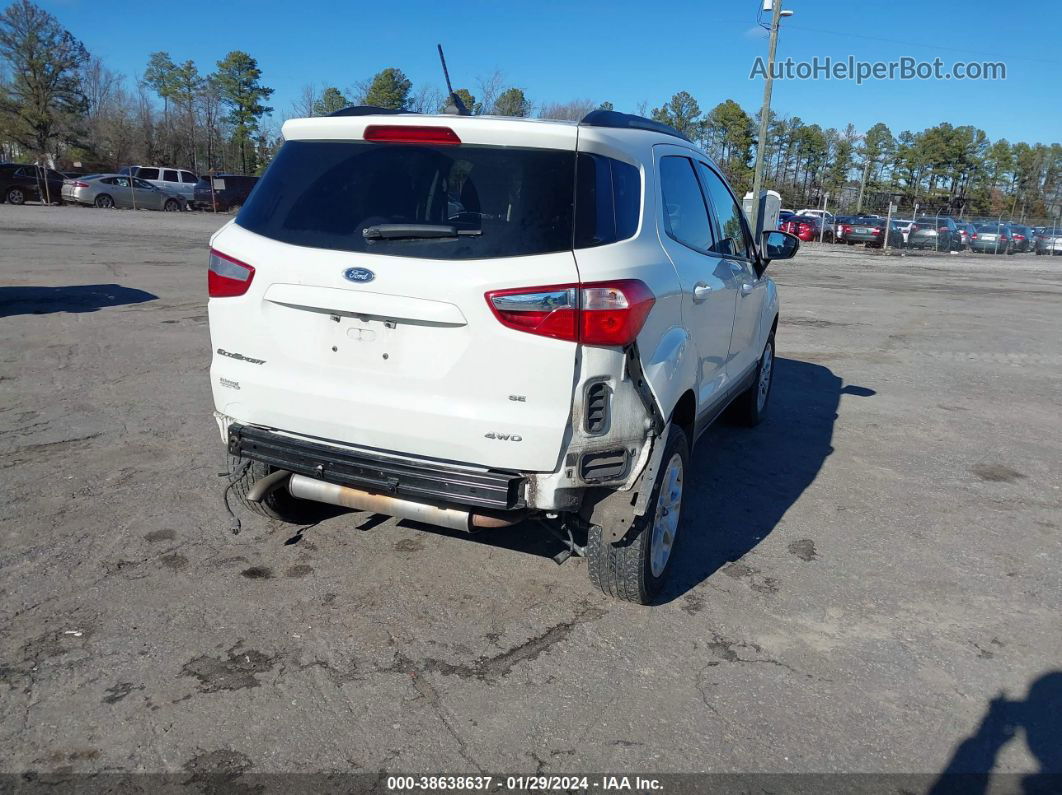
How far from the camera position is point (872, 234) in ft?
129

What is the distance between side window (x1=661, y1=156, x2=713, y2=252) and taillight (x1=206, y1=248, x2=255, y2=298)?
1.84 m

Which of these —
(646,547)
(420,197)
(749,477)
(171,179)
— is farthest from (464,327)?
(171,179)

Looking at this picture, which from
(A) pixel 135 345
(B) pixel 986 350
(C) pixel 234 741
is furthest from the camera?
(B) pixel 986 350

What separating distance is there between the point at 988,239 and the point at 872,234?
8.71 m

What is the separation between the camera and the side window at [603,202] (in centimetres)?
312

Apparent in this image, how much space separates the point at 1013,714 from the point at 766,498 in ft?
7.09

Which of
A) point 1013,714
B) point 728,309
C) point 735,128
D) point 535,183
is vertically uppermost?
point 735,128

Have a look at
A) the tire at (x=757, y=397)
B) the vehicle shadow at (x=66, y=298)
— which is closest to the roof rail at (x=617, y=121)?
the tire at (x=757, y=397)

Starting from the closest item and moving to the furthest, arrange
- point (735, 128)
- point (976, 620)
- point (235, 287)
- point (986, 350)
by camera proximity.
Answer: point (235, 287)
point (976, 620)
point (986, 350)
point (735, 128)

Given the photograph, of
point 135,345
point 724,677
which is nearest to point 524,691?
point 724,677

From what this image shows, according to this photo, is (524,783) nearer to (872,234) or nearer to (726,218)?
(726,218)

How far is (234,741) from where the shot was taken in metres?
2.73

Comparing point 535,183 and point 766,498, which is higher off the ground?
point 535,183

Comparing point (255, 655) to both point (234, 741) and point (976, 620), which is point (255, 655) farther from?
point (976, 620)
